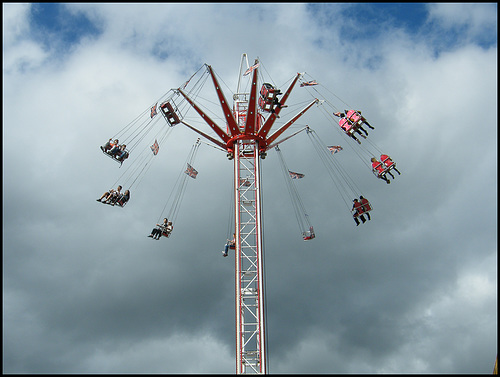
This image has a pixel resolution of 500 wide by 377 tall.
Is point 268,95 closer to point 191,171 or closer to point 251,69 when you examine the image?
point 251,69

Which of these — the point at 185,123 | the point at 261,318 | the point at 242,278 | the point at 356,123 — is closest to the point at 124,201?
the point at 185,123

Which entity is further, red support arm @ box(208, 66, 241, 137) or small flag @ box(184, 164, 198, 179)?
small flag @ box(184, 164, 198, 179)

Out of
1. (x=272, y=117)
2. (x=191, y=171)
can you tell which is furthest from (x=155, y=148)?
(x=272, y=117)

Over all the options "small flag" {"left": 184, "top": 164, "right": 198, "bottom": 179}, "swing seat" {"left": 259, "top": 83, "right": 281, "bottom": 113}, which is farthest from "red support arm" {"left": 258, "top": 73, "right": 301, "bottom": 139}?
"small flag" {"left": 184, "top": 164, "right": 198, "bottom": 179}

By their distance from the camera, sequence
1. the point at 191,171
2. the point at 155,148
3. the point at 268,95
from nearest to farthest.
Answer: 1. the point at 268,95
2. the point at 155,148
3. the point at 191,171

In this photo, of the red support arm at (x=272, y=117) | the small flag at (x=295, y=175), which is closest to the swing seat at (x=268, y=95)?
the red support arm at (x=272, y=117)

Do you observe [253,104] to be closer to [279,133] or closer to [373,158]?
[279,133]

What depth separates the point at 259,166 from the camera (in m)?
40.8

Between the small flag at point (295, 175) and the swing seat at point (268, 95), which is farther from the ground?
the small flag at point (295, 175)

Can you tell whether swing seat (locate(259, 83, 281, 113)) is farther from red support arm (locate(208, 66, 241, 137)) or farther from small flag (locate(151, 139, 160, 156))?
small flag (locate(151, 139, 160, 156))

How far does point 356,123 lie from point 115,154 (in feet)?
53.2

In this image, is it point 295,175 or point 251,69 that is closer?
point 251,69

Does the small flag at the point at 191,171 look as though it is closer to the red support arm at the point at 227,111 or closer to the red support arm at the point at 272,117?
the red support arm at the point at 227,111

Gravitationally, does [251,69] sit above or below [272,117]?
above
